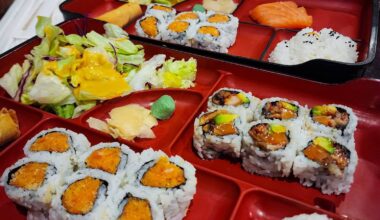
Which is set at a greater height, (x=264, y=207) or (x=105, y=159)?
(x=105, y=159)

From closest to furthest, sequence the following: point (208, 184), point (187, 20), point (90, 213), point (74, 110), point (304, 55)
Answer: point (90, 213)
point (208, 184)
point (74, 110)
point (304, 55)
point (187, 20)

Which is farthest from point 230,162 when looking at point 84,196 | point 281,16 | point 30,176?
point 281,16

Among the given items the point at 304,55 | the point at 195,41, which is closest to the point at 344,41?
the point at 304,55

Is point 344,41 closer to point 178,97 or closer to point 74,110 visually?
point 178,97

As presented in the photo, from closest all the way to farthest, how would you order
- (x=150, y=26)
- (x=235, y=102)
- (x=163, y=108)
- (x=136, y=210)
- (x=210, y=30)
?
(x=136, y=210)
(x=235, y=102)
(x=163, y=108)
(x=210, y=30)
(x=150, y=26)

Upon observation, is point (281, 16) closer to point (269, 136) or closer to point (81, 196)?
point (269, 136)
